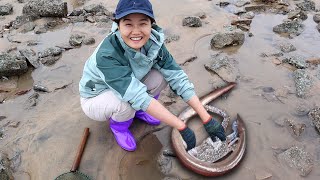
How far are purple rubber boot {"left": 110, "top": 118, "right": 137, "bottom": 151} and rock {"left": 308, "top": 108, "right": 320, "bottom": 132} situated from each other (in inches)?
81.1

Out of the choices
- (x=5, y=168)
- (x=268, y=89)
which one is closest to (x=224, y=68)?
(x=268, y=89)

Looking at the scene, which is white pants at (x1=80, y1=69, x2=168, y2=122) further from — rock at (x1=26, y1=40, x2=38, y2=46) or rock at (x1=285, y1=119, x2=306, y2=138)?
rock at (x1=26, y1=40, x2=38, y2=46)

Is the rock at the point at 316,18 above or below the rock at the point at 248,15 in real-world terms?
below

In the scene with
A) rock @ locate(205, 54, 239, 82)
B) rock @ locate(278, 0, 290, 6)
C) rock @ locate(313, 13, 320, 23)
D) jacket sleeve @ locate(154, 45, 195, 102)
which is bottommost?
rock @ locate(313, 13, 320, 23)

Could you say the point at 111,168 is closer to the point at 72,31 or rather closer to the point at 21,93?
the point at 21,93

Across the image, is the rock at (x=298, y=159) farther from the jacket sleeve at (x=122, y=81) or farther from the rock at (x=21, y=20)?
the rock at (x=21, y=20)

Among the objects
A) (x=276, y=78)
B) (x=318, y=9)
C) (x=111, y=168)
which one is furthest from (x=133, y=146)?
(x=318, y=9)

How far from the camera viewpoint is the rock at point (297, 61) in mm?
4570

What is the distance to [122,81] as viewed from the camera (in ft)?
9.16

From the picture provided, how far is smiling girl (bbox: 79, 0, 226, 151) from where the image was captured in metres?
2.76

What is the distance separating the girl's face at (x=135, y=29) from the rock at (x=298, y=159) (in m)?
1.89

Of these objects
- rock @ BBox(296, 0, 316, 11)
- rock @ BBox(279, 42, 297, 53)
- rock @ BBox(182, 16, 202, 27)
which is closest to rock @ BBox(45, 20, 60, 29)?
rock @ BBox(182, 16, 202, 27)

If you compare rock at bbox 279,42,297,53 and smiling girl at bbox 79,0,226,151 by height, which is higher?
smiling girl at bbox 79,0,226,151


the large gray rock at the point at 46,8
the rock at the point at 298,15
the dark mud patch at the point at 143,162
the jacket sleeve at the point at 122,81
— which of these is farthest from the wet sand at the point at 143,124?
the jacket sleeve at the point at 122,81
